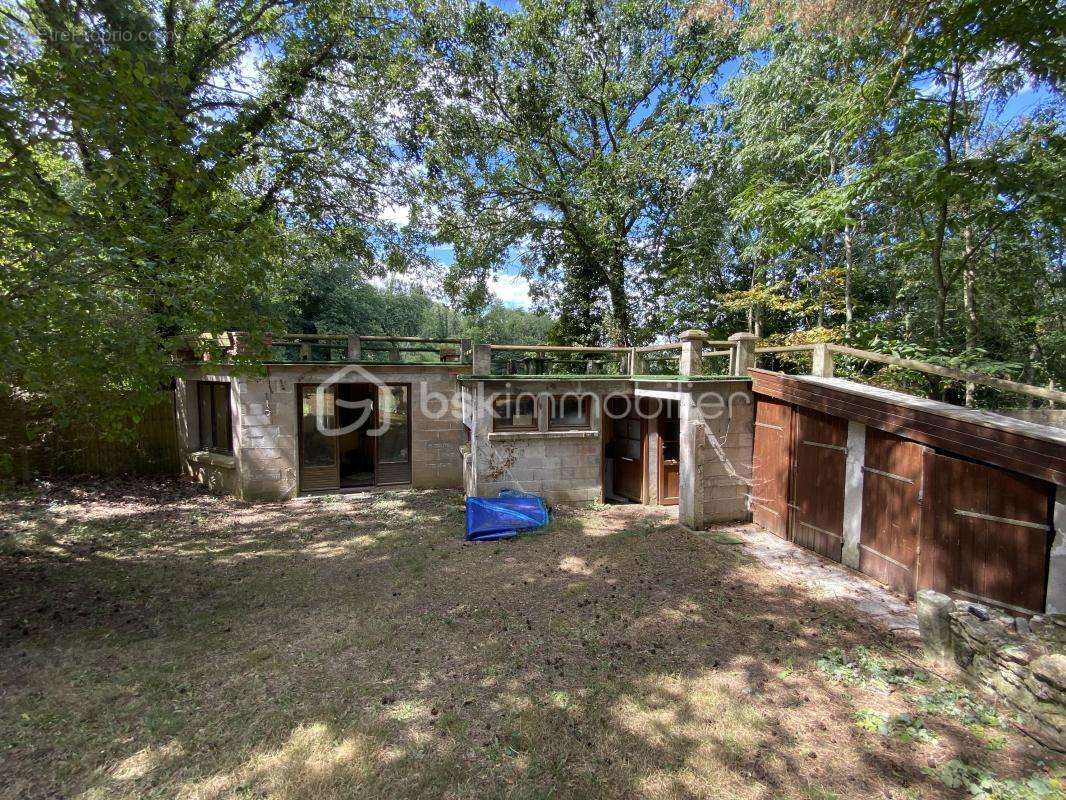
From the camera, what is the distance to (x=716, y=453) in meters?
7.98

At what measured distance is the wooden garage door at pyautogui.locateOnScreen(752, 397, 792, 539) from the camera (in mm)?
7441

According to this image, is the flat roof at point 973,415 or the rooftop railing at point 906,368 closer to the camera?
the flat roof at point 973,415

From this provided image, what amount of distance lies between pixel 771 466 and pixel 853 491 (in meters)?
1.54

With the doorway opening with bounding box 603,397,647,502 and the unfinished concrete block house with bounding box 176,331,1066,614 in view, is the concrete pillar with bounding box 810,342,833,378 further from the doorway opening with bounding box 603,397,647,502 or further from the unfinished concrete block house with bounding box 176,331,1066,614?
the doorway opening with bounding box 603,397,647,502

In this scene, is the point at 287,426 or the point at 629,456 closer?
the point at 287,426

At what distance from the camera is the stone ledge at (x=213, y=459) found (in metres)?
9.57

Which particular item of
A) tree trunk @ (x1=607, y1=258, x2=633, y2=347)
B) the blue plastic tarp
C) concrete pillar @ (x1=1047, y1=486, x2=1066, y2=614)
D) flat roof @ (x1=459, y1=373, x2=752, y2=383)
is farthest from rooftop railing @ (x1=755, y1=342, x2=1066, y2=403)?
tree trunk @ (x1=607, y1=258, x2=633, y2=347)

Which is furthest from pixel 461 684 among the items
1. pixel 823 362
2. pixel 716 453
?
pixel 823 362

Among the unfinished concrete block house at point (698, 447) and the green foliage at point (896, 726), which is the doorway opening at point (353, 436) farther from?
the green foliage at point (896, 726)

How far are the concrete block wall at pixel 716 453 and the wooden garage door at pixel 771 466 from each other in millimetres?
157

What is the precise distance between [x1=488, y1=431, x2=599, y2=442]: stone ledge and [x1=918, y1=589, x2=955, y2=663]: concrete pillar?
5.82m

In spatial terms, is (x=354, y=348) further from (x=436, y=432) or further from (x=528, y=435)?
(x=528, y=435)

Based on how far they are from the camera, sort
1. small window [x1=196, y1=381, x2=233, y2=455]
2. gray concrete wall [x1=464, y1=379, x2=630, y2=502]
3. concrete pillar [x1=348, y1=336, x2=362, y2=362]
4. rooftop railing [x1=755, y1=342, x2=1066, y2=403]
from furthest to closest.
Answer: small window [x1=196, y1=381, x2=233, y2=455], concrete pillar [x1=348, y1=336, x2=362, y2=362], gray concrete wall [x1=464, y1=379, x2=630, y2=502], rooftop railing [x1=755, y1=342, x2=1066, y2=403]

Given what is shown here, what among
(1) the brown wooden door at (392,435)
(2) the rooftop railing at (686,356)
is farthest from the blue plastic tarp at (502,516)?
(1) the brown wooden door at (392,435)
